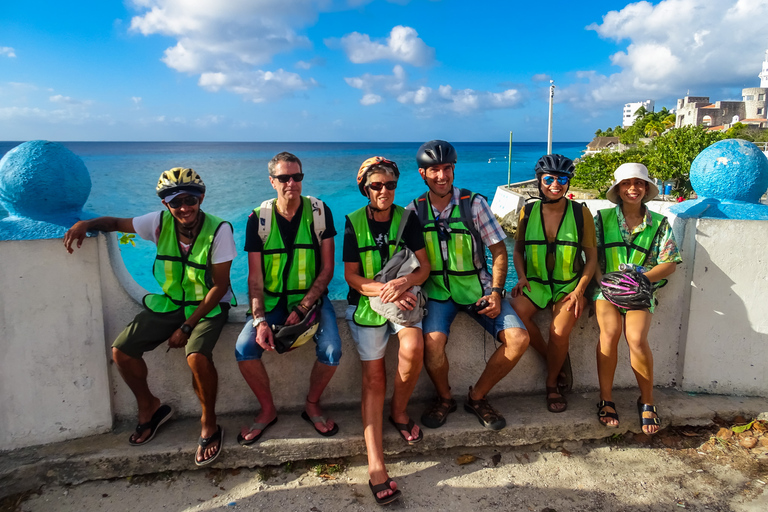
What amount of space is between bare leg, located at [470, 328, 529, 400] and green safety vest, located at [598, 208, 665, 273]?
100 centimetres

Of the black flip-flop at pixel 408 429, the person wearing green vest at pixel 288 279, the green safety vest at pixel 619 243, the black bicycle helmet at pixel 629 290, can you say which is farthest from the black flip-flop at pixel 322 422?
the green safety vest at pixel 619 243

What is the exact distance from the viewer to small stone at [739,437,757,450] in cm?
339

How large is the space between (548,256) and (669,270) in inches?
35.1

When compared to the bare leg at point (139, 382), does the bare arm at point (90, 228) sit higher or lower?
higher

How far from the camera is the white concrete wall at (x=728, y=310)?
3.67 m

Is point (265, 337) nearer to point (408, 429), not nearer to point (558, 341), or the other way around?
point (408, 429)

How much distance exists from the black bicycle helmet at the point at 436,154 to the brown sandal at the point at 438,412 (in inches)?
70.8

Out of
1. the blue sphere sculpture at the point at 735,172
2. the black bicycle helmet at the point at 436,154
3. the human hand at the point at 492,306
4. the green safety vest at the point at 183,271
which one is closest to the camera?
the green safety vest at the point at 183,271

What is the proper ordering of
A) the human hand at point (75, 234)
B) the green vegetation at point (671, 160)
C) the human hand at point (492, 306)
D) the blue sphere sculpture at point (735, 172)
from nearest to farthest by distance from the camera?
the human hand at point (75, 234) → the human hand at point (492, 306) → the blue sphere sculpture at point (735, 172) → the green vegetation at point (671, 160)

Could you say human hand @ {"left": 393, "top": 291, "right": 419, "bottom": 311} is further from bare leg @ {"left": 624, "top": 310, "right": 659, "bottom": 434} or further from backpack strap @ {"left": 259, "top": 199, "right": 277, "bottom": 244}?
bare leg @ {"left": 624, "top": 310, "right": 659, "bottom": 434}

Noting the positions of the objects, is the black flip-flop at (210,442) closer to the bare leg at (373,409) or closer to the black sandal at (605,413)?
the bare leg at (373,409)

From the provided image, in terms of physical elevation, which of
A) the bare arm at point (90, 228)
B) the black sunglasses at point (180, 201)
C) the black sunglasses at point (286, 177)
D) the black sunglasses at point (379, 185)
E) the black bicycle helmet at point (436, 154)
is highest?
the black bicycle helmet at point (436, 154)

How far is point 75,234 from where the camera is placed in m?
Result: 3.20

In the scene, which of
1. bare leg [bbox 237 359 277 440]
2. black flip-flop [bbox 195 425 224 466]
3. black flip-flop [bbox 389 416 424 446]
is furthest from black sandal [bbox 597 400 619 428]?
black flip-flop [bbox 195 425 224 466]
